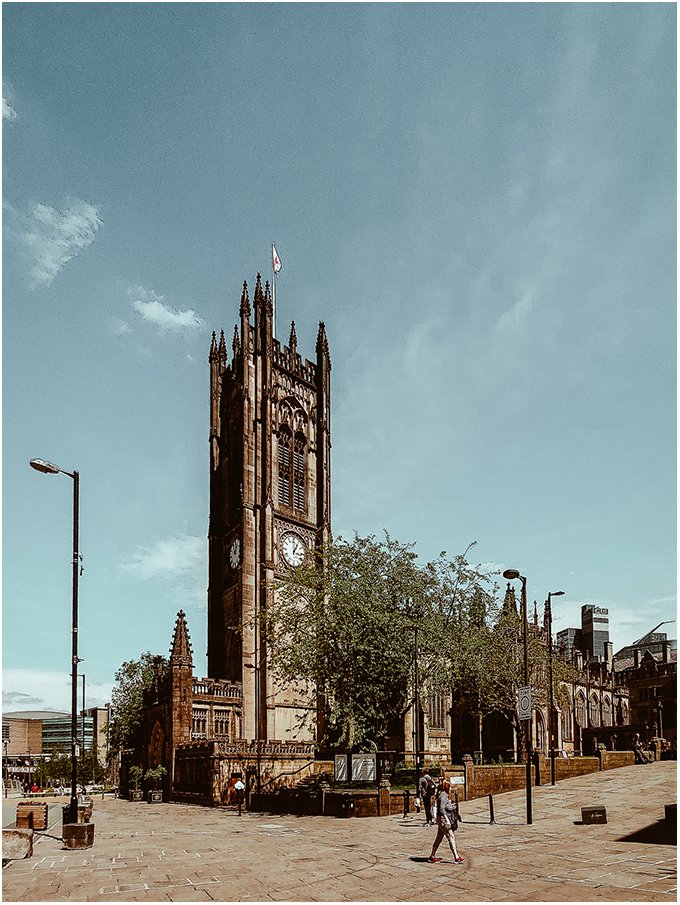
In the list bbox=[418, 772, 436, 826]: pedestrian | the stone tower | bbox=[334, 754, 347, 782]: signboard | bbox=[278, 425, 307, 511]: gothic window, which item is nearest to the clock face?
the stone tower

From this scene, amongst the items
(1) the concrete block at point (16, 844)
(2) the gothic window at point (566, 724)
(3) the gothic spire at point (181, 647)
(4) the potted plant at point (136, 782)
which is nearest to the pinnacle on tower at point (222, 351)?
(3) the gothic spire at point (181, 647)

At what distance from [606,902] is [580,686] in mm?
65896

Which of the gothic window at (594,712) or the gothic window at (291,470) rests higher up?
the gothic window at (291,470)

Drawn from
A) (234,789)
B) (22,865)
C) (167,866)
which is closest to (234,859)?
(167,866)

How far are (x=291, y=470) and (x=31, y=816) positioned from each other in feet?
156

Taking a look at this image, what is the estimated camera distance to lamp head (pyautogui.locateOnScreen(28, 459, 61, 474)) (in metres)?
23.0

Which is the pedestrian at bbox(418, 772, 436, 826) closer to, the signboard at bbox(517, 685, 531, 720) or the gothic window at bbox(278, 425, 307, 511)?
the signboard at bbox(517, 685, 531, 720)

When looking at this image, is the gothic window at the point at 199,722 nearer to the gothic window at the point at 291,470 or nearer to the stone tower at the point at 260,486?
the stone tower at the point at 260,486

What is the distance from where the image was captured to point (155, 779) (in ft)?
171

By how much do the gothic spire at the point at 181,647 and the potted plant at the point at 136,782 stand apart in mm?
9150

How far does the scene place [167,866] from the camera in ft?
58.5

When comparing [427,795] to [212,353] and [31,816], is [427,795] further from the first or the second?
[212,353]

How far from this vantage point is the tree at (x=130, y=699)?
2621 inches

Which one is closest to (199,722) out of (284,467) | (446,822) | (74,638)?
(284,467)
